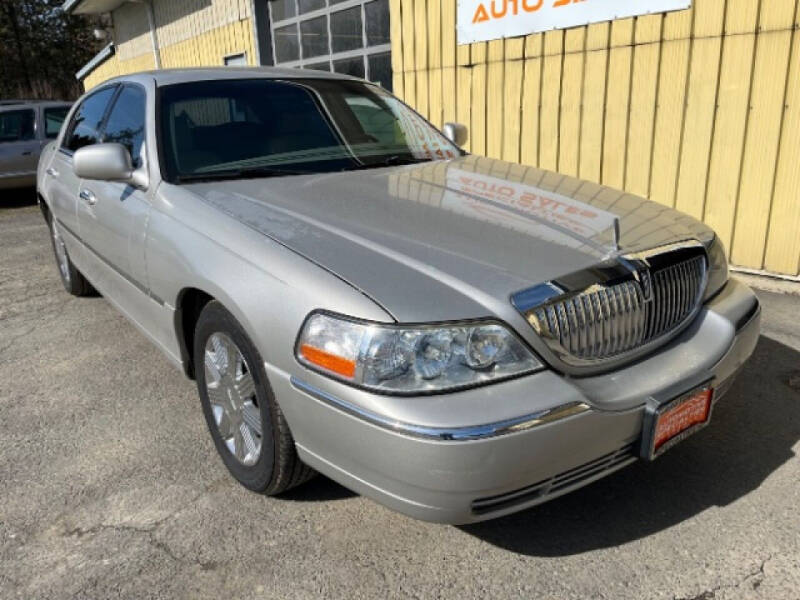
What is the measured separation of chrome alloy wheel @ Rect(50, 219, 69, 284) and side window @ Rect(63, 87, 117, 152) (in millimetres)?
764

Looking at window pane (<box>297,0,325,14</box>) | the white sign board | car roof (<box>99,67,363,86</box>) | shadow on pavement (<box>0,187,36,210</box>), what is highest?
window pane (<box>297,0,325,14</box>)

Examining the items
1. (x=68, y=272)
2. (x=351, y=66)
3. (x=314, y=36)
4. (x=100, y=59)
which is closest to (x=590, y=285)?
(x=68, y=272)

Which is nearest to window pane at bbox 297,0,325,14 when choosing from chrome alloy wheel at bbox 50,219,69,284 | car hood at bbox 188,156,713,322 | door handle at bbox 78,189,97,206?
chrome alloy wheel at bbox 50,219,69,284

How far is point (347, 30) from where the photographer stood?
826 centimetres

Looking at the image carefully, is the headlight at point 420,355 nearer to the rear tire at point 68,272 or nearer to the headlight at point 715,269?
the headlight at point 715,269

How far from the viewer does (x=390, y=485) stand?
1862 mm

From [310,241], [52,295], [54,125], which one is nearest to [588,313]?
[310,241]

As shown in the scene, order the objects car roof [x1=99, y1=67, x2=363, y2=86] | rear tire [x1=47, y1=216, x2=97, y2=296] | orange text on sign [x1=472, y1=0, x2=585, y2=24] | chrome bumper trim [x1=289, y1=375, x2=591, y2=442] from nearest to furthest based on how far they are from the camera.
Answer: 1. chrome bumper trim [x1=289, y1=375, x2=591, y2=442]
2. car roof [x1=99, y1=67, x2=363, y2=86]
3. rear tire [x1=47, y1=216, x2=97, y2=296]
4. orange text on sign [x1=472, y1=0, x2=585, y2=24]

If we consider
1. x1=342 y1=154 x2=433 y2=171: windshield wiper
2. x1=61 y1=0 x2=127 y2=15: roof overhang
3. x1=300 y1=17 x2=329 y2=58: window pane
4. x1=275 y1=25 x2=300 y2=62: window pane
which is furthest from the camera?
x1=61 y1=0 x2=127 y2=15: roof overhang

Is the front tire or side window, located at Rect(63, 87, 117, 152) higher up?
side window, located at Rect(63, 87, 117, 152)

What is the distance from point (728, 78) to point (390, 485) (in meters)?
4.19

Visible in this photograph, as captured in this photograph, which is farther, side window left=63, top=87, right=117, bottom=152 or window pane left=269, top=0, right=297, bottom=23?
window pane left=269, top=0, right=297, bottom=23

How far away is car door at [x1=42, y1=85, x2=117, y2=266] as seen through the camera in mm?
3945

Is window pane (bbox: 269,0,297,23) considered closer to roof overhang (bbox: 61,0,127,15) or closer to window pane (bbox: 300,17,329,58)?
window pane (bbox: 300,17,329,58)
